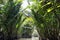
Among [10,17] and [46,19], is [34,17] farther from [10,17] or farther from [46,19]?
[10,17]

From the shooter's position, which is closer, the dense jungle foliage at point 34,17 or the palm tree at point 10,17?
the dense jungle foliage at point 34,17

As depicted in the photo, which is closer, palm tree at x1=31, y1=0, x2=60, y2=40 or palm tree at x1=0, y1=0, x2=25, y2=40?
palm tree at x1=31, y1=0, x2=60, y2=40

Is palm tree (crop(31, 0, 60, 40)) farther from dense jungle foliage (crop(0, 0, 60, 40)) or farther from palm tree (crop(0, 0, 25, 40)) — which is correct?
palm tree (crop(0, 0, 25, 40))

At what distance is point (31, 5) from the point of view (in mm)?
11430

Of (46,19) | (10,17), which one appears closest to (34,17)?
(46,19)

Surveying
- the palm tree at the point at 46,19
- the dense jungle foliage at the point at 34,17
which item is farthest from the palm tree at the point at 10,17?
the palm tree at the point at 46,19

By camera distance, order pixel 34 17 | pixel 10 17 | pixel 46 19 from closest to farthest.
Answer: pixel 46 19
pixel 34 17
pixel 10 17

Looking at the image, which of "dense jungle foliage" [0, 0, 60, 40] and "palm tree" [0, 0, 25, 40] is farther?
"palm tree" [0, 0, 25, 40]

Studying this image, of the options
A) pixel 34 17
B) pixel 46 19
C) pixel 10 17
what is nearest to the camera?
pixel 46 19

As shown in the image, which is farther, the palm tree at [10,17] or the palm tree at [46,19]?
the palm tree at [10,17]

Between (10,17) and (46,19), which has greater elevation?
(10,17)

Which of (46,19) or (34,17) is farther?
(34,17)

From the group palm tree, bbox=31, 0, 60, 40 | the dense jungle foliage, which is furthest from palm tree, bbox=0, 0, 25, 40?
palm tree, bbox=31, 0, 60, 40

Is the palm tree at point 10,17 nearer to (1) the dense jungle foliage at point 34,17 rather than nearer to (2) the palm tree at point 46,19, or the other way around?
(1) the dense jungle foliage at point 34,17
